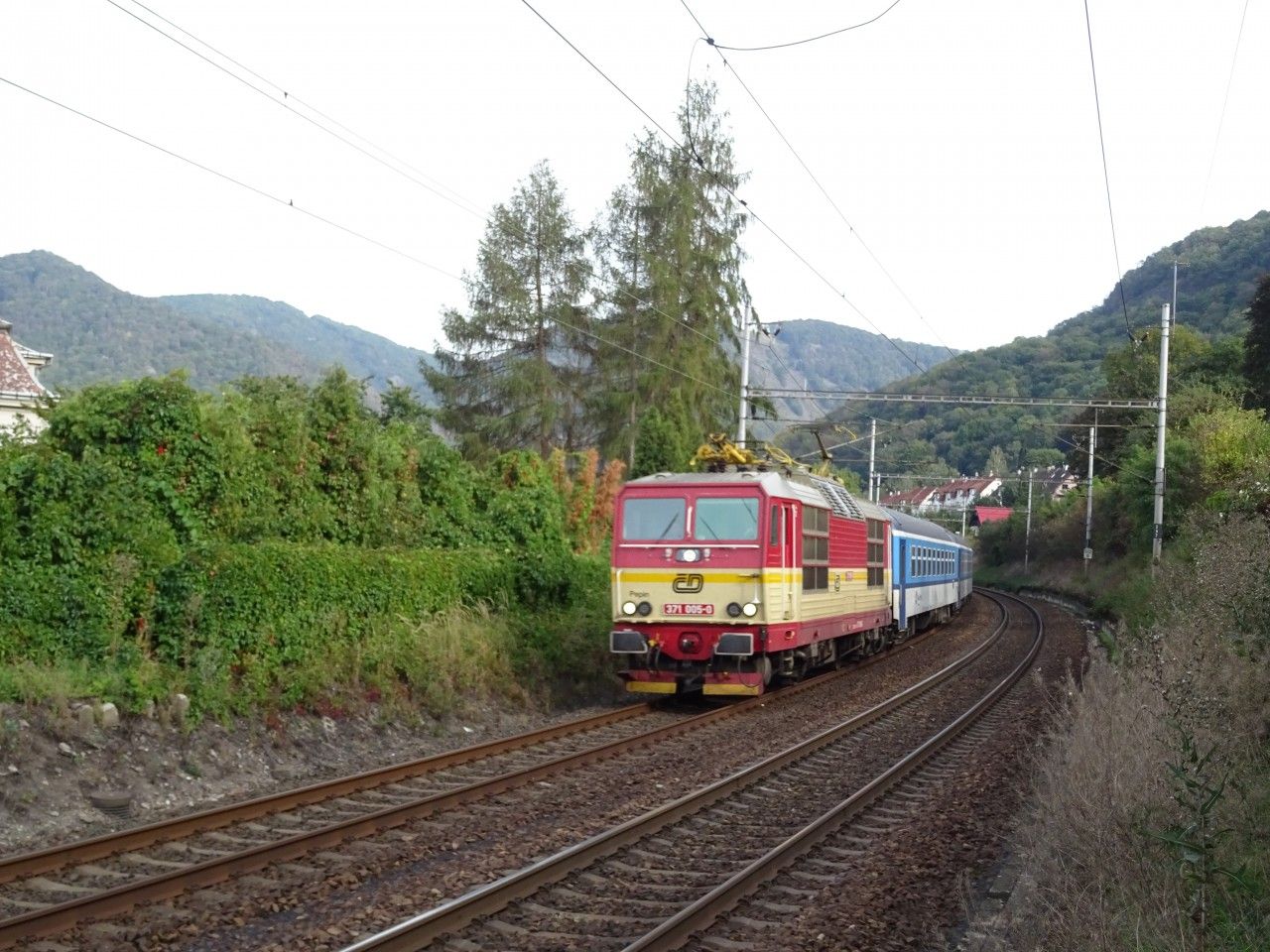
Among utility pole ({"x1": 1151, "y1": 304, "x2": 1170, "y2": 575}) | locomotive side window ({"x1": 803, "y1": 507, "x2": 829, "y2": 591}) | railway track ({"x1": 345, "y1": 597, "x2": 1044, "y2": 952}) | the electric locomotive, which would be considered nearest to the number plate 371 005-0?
the electric locomotive

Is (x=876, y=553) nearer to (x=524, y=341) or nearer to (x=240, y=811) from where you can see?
(x=240, y=811)

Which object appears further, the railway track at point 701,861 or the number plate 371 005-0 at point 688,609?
the number plate 371 005-0 at point 688,609

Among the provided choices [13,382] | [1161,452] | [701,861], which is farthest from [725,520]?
[13,382]

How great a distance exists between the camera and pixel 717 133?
40.2 meters

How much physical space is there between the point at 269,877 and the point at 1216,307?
297 ft

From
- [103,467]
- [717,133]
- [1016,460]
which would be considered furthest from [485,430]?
[1016,460]

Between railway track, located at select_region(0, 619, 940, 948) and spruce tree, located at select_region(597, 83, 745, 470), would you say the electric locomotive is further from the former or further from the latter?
spruce tree, located at select_region(597, 83, 745, 470)

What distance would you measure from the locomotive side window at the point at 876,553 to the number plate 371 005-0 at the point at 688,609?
22.7 feet

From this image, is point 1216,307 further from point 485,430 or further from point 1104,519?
point 485,430

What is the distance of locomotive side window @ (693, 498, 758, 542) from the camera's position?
1558 cm

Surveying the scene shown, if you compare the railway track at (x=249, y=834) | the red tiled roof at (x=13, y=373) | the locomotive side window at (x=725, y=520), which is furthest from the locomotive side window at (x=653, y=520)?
the red tiled roof at (x=13, y=373)

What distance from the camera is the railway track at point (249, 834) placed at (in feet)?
22.7

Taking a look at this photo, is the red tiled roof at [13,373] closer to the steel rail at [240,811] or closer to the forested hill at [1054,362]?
the steel rail at [240,811]

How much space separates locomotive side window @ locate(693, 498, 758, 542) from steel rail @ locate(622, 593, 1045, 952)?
3336mm
